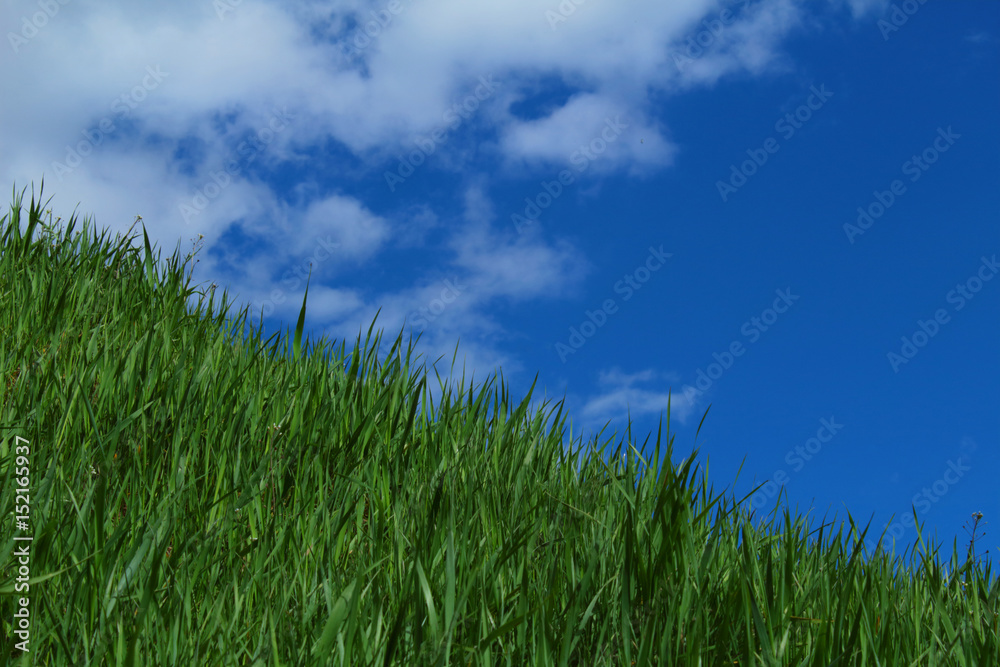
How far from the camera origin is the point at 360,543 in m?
2.22

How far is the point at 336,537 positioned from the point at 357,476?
37 centimetres

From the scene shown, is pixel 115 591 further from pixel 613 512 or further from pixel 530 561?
pixel 613 512

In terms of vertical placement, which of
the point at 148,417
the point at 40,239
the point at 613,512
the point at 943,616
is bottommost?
the point at 943,616

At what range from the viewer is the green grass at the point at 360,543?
175 centimetres

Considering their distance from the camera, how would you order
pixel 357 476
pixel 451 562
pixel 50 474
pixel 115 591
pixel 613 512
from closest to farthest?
pixel 451 562 < pixel 115 591 < pixel 50 474 < pixel 613 512 < pixel 357 476

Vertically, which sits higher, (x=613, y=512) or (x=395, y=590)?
(x=613, y=512)

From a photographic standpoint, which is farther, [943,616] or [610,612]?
[943,616]

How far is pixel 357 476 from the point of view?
259 cm

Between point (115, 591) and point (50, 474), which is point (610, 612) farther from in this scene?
point (50, 474)

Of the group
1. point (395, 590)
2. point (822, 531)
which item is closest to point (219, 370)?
point (395, 590)

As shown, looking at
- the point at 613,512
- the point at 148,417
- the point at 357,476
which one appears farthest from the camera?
the point at 148,417

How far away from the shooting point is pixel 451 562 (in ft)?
5.75

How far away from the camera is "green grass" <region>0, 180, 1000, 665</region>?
175cm

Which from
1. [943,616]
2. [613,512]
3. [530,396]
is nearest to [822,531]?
[943,616]
